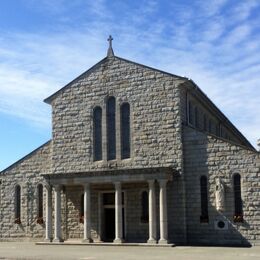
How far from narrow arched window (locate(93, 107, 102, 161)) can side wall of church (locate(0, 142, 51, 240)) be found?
3.37 m

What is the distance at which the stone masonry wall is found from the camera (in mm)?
29797

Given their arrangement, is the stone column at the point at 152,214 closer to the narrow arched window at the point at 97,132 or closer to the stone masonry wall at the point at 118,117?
the stone masonry wall at the point at 118,117

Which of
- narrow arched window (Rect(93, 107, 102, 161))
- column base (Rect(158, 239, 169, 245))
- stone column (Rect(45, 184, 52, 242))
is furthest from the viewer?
narrow arched window (Rect(93, 107, 102, 161))

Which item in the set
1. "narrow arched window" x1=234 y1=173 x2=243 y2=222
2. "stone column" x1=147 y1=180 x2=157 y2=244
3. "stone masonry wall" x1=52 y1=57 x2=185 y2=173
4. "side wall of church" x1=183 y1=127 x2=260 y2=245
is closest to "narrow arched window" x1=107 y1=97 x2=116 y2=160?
"stone masonry wall" x1=52 y1=57 x2=185 y2=173

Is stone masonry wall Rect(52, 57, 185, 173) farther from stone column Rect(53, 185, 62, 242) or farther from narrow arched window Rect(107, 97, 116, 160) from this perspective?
stone column Rect(53, 185, 62, 242)

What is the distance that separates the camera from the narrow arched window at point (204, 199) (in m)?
28.5

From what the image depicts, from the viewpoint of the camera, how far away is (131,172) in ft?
93.9

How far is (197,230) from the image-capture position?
2861cm

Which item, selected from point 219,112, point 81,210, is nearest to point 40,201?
point 81,210

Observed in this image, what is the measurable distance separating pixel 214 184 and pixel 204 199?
1030 mm

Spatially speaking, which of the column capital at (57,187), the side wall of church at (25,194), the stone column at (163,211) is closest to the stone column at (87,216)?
the column capital at (57,187)

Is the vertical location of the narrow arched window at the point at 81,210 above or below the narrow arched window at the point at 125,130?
below

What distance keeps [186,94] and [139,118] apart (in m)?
3.07

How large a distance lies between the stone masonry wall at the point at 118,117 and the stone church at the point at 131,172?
0.06m
